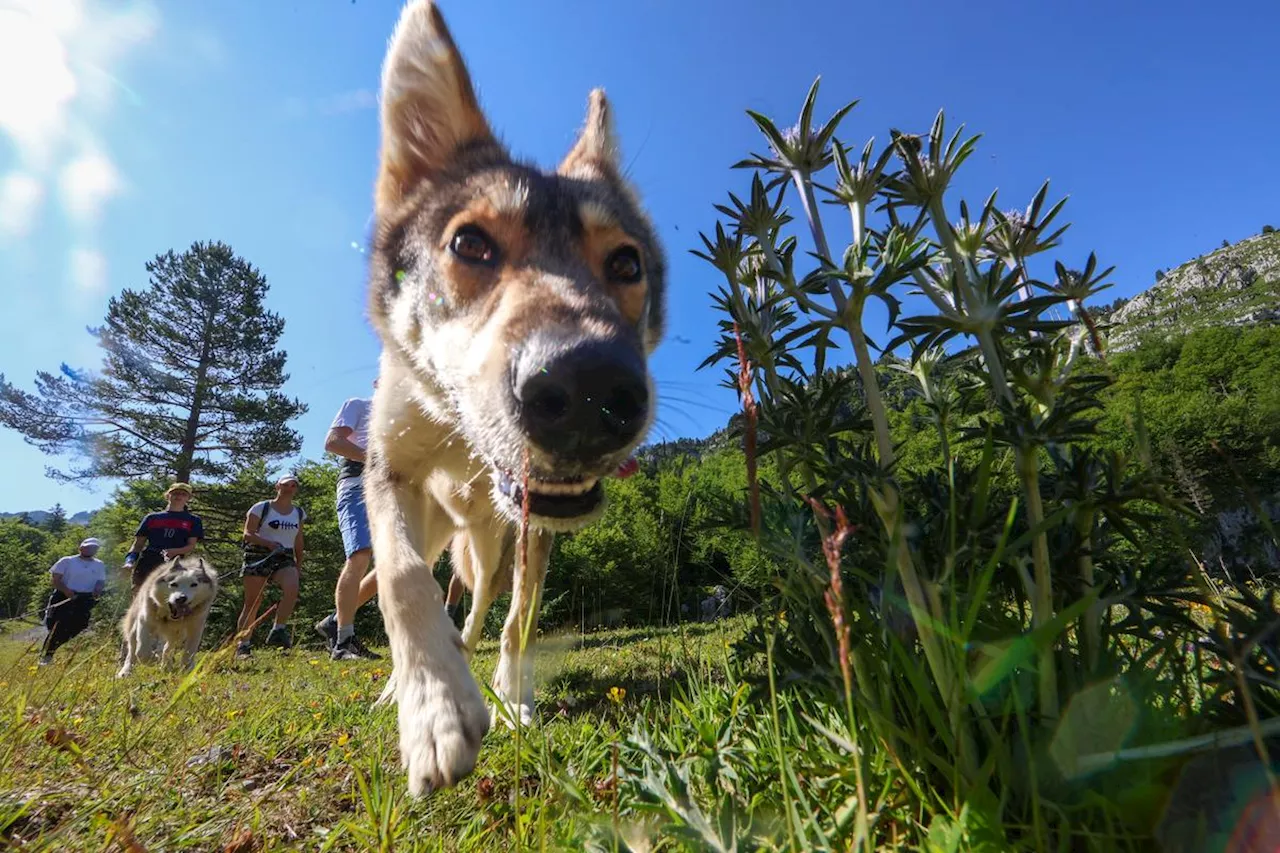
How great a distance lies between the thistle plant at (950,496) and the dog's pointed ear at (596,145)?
2.33m

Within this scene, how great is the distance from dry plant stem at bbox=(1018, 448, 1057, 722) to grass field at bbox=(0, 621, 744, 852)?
93cm

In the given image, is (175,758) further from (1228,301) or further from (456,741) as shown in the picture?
(1228,301)

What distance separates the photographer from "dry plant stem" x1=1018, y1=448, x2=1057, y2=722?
1282mm

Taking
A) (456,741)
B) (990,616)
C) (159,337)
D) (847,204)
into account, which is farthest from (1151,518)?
(159,337)

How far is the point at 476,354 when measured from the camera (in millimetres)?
2330

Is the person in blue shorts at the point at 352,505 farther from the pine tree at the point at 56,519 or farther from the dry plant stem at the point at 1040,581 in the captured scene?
the pine tree at the point at 56,519

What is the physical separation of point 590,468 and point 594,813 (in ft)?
3.21

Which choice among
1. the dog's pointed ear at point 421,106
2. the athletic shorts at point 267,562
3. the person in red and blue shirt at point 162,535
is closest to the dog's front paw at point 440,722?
the dog's pointed ear at point 421,106

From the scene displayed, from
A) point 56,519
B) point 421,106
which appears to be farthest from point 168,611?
point 56,519

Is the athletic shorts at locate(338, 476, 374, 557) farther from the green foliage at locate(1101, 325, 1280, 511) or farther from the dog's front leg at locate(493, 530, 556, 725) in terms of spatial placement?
the green foliage at locate(1101, 325, 1280, 511)

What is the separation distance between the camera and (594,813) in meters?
1.58

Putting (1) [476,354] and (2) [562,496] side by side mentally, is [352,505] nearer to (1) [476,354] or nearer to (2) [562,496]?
(1) [476,354]

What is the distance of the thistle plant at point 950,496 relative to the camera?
1.31 meters

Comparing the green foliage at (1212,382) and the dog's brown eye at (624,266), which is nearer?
the dog's brown eye at (624,266)
